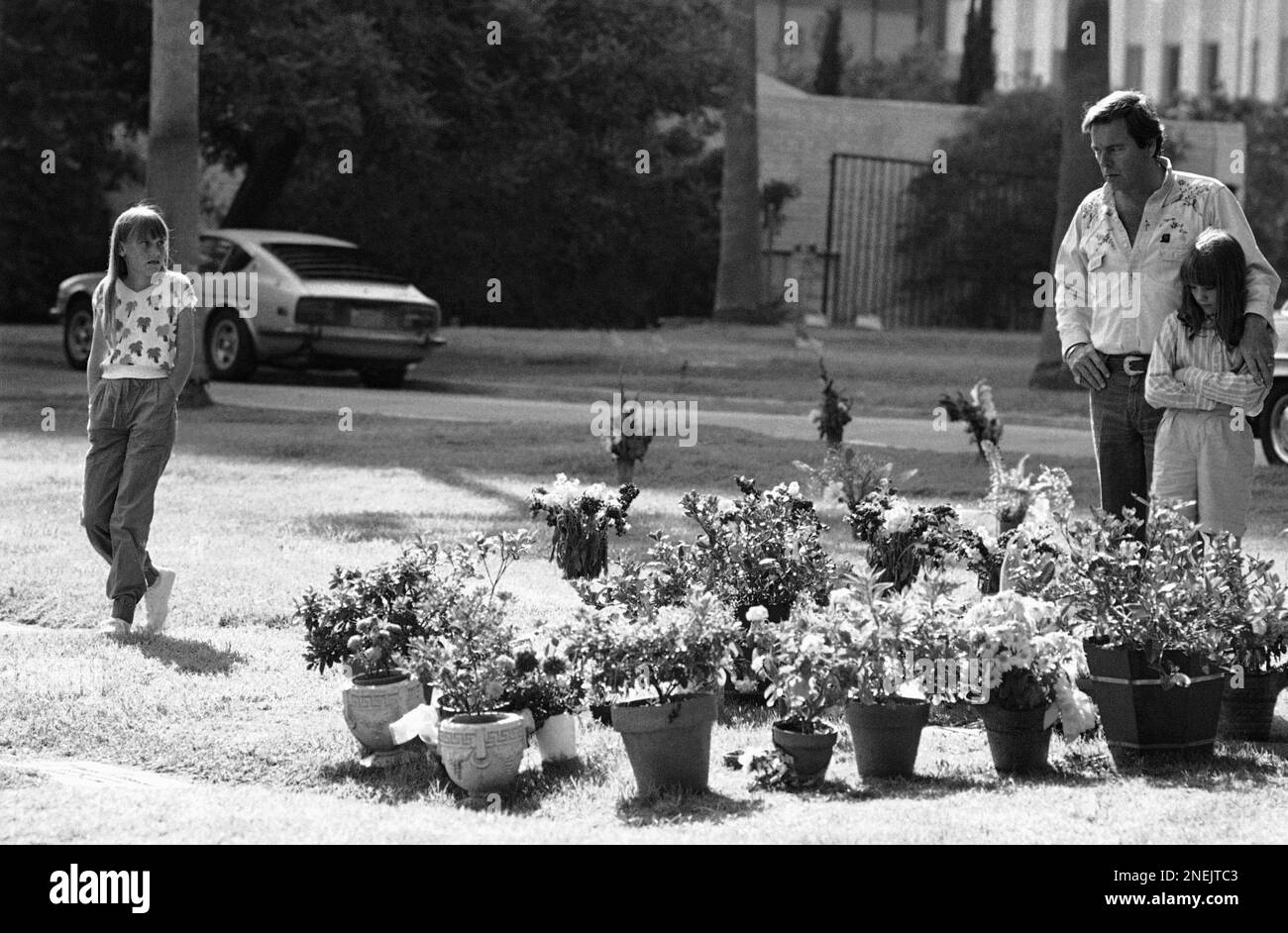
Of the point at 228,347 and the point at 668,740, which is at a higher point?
the point at 228,347

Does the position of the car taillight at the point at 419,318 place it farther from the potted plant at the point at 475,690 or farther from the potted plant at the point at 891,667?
the potted plant at the point at 891,667

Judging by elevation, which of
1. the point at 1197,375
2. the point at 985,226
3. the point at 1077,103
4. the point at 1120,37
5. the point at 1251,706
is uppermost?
the point at 1120,37

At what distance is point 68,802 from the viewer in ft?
16.6

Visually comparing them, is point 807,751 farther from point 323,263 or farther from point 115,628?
point 323,263

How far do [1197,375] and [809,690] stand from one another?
167 centimetres

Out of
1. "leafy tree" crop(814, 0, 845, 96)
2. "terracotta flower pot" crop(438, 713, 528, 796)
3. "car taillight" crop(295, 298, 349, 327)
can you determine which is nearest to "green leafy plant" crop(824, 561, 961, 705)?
"terracotta flower pot" crop(438, 713, 528, 796)

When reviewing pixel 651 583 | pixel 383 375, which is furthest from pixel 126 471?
pixel 383 375

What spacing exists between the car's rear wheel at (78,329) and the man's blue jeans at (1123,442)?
→ 1497 cm

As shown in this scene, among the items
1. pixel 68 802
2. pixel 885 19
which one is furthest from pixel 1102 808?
pixel 885 19

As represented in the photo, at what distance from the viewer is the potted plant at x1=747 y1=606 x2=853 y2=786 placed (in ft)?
17.1

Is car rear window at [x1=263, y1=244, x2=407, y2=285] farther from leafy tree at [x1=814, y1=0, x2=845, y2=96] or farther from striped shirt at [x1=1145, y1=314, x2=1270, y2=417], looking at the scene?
leafy tree at [x1=814, y1=0, x2=845, y2=96]

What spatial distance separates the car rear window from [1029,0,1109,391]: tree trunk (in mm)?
6658

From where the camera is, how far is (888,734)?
17.4 feet

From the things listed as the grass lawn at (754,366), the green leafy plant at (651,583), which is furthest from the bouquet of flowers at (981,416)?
the green leafy plant at (651,583)
